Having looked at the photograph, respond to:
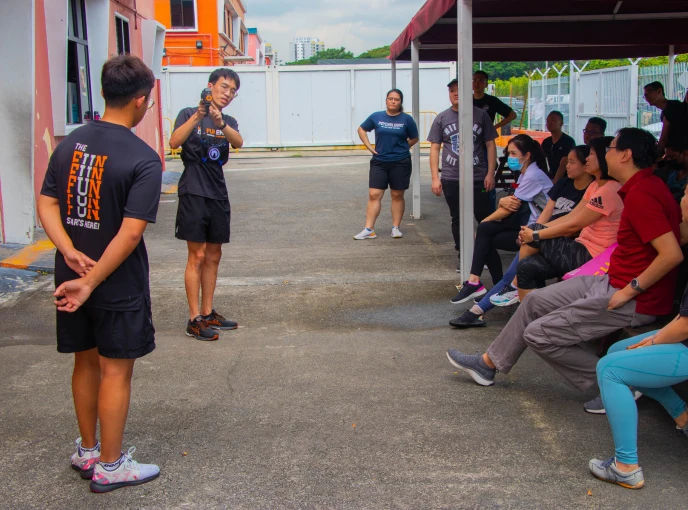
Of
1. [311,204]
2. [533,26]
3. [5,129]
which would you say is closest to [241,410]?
[5,129]

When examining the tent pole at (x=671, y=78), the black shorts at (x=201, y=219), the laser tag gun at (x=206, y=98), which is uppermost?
the tent pole at (x=671, y=78)

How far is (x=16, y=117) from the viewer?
27.5 ft

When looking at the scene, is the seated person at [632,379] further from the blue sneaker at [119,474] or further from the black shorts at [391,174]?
the black shorts at [391,174]

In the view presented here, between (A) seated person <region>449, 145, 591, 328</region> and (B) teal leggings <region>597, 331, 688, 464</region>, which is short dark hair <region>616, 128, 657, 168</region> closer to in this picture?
(B) teal leggings <region>597, 331, 688, 464</region>

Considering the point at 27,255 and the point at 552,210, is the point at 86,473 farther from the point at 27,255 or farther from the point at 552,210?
the point at 27,255

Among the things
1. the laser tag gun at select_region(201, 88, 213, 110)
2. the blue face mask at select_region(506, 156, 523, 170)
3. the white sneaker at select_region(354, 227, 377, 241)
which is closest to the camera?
the laser tag gun at select_region(201, 88, 213, 110)

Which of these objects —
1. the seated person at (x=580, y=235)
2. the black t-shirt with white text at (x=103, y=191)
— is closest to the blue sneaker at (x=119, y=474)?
the black t-shirt with white text at (x=103, y=191)

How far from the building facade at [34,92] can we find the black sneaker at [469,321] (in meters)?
5.19

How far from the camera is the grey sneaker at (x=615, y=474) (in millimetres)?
3346

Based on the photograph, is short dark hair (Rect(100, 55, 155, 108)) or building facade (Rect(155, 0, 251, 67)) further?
building facade (Rect(155, 0, 251, 67))

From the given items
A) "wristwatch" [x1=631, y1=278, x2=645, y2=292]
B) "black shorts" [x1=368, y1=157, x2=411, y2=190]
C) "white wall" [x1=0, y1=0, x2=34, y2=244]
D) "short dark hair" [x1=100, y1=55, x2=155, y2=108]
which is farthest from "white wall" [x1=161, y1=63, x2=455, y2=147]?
"short dark hair" [x1=100, y1=55, x2=155, y2=108]

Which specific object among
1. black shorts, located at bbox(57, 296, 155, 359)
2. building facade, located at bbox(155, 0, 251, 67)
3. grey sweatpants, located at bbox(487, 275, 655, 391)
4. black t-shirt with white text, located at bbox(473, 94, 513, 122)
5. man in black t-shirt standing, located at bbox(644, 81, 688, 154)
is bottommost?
grey sweatpants, located at bbox(487, 275, 655, 391)

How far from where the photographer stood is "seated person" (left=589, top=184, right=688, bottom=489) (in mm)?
3270

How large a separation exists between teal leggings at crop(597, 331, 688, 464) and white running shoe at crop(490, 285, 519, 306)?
2210 mm
